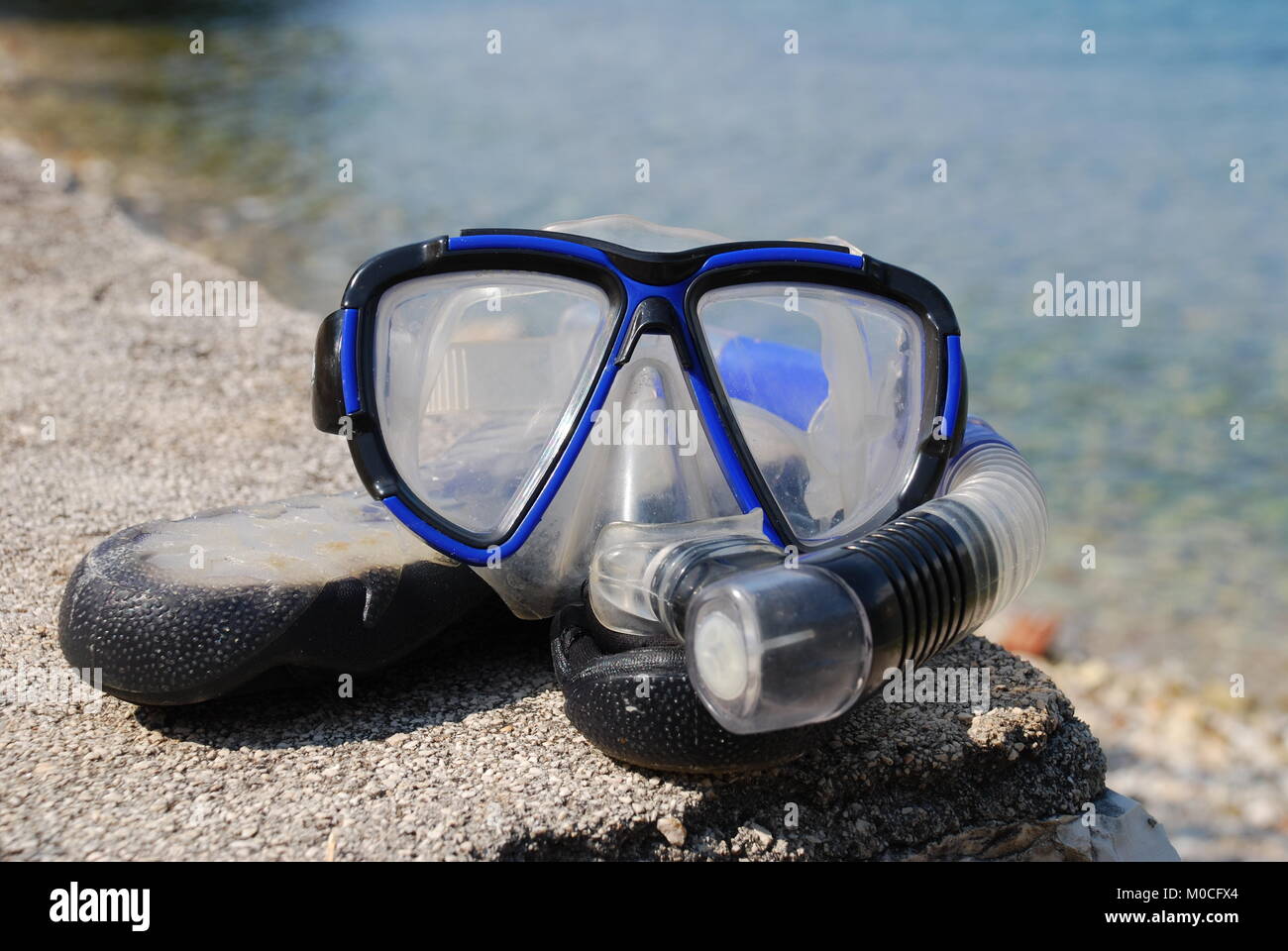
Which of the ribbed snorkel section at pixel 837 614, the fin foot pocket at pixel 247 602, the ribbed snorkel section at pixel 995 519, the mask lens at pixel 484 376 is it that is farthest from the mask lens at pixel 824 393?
the fin foot pocket at pixel 247 602

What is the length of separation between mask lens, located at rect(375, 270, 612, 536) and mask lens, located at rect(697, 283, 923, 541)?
0.76 ft

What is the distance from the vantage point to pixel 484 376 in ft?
6.65

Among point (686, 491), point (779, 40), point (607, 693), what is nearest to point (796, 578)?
point (607, 693)

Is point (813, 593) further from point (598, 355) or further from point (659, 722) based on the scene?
point (598, 355)

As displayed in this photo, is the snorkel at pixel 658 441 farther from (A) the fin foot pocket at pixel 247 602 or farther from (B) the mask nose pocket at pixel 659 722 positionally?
(A) the fin foot pocket at pixel 247 602

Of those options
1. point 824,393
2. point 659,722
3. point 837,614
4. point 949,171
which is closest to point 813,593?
point 837,614

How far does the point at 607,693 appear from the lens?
162 cm

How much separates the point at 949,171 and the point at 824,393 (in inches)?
260

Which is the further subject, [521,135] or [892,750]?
[521,135]

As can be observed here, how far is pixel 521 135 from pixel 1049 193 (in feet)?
13.3

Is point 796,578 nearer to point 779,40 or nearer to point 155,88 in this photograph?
point 155,88

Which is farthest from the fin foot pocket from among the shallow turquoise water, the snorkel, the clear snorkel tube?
the shallow turquoise water

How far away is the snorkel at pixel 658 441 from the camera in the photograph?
1.59m

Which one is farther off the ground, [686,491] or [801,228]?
[801,228]
